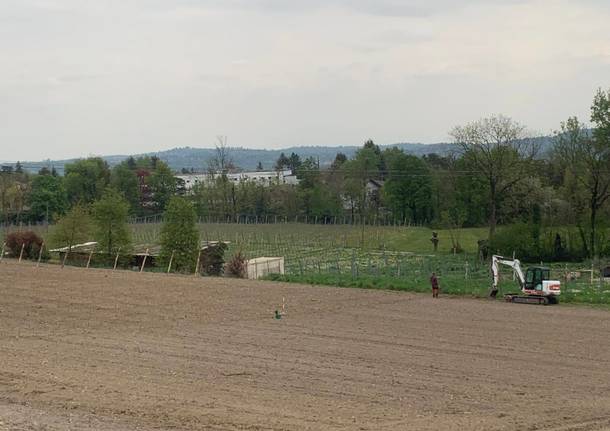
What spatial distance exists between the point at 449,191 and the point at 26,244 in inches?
1788

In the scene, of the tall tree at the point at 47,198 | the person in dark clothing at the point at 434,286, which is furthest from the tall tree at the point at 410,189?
the person in dark clothing at the point at 434,286

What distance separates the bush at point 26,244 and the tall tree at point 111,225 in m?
5.96

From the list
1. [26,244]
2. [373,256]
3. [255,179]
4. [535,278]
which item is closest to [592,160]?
[373,256]

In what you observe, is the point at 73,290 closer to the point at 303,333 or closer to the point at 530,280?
the point at 303,333

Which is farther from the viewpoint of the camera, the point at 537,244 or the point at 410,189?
the point at 410,189

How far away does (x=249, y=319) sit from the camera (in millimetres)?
30688

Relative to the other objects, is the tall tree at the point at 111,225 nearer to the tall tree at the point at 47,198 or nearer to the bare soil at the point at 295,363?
the bare soil at the point at 295,363

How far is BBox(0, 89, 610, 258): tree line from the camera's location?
62.2m

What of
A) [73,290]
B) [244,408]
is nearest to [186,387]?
[244,408]

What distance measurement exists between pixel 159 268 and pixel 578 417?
39986 millimetres

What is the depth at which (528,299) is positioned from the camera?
37344 millimetres

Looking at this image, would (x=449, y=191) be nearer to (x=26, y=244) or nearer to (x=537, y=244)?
(x=537, y=244)

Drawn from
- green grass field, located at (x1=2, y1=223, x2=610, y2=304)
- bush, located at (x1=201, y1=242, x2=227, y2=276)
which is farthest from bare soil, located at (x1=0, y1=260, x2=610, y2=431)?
bush, located at (x1=201, y1=242, x2=227, y2=276)

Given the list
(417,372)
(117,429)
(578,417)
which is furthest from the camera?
(417,372)
